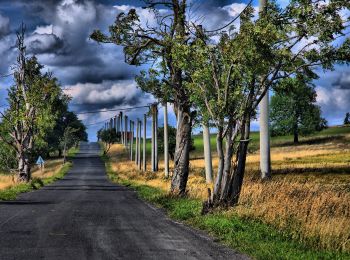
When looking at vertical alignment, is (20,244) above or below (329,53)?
below

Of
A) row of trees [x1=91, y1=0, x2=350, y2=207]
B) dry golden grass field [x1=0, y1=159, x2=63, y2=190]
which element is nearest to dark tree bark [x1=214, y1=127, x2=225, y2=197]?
row of trees [x1=91, y1=0, x2=350, y2=207]

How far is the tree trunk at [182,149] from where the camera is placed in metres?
23.7

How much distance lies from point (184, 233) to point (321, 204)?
3.64 meters

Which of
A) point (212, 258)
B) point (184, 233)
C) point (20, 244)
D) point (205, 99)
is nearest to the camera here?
point (212, 258)

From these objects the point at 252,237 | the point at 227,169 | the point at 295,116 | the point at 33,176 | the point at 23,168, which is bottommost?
the point at 33,176

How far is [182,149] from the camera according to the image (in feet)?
79.2

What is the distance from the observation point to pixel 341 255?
9039 mm

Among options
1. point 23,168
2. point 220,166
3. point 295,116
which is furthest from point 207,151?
point 295,116

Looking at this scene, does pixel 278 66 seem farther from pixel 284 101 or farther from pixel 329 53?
pixel 284 101

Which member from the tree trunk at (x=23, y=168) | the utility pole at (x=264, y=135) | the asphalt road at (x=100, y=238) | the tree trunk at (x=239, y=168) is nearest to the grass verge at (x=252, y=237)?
the asphalt road at (x=100, y=238)

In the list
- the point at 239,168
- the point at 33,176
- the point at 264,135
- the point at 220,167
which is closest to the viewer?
the point at 239,168

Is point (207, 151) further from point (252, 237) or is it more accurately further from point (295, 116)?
point (295, 116)

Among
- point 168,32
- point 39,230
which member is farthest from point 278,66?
point 168,32

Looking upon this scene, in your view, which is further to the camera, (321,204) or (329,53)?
(329,53)
